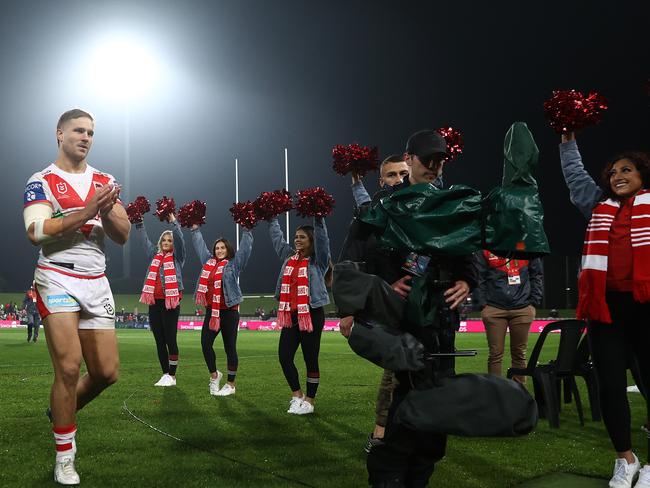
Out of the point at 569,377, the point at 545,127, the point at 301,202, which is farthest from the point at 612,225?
the point at 545,127

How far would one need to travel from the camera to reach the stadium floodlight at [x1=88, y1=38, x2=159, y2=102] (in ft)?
185

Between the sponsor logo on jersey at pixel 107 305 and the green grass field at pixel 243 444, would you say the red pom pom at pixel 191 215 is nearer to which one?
the green grass field at pixel 243 444

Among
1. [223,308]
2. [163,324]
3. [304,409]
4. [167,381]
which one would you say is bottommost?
[167,381]

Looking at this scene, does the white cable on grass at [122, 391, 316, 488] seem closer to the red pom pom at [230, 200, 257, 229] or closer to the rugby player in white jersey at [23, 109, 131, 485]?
the rugby player in white jersey at [23, 109, 131, 485]

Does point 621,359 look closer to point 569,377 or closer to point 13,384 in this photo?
Answer: point 569,377

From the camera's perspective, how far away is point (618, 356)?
3.92m

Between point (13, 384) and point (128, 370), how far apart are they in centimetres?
260

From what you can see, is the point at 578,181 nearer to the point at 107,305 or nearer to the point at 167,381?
the point at 107,305

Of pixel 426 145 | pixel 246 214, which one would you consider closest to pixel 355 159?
pixel 426 145

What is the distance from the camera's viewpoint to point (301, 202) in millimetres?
7020

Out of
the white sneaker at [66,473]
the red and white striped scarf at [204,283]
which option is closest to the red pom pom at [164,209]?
the red and white striped scarf at [204,283]

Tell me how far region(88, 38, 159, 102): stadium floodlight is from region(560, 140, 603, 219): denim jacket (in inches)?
2209

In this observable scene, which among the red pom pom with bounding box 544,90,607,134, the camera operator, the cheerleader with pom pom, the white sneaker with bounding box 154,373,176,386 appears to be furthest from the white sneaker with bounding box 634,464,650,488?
the white sneaker with bounding box 154,373,176,386

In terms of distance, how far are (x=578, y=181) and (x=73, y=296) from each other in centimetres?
324
